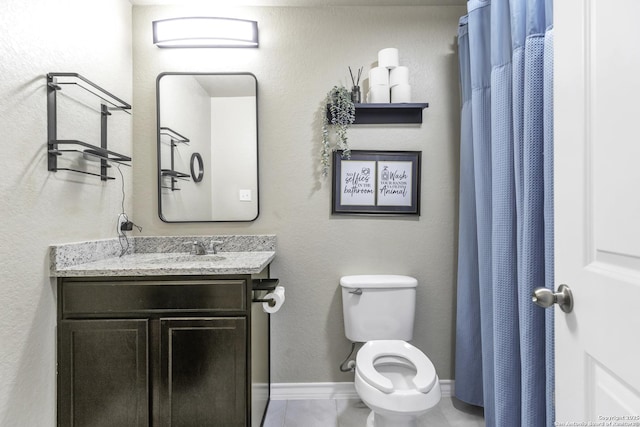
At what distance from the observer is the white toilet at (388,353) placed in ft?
4.77

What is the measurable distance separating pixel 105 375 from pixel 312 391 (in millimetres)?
1126

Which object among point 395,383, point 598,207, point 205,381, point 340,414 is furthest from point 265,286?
point 598,207

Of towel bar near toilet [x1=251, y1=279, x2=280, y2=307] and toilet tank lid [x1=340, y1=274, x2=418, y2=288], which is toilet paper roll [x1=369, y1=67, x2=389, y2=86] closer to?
toilet tank lid [x1=340, y1=274, x2=418, y2=288]

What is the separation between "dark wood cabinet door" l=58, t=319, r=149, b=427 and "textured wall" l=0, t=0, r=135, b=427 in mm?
58

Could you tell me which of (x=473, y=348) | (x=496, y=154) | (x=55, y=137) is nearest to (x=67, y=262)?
→ (x=55, y=137)

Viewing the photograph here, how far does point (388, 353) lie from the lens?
5.66 feet

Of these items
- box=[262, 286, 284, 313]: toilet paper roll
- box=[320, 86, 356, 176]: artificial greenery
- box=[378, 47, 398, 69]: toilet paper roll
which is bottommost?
box=[262, 286, 284, 313]: toilet paper roll

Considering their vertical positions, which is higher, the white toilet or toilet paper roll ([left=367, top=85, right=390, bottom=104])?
toilet paper roll ([left=367, top=85, right=390, bottom=104])

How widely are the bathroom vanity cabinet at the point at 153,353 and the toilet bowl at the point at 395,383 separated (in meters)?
0.51

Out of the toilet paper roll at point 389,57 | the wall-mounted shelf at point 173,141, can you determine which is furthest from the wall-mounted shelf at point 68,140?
the toilet paper roll at point 389,57

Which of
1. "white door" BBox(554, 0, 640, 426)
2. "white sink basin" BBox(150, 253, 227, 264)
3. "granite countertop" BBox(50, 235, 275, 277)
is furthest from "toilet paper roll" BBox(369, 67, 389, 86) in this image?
"white sink basin" BBox(150, 253, 227, 264)

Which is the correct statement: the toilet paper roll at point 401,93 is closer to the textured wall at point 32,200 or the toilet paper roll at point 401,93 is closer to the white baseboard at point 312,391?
the textured wall at point 32,200

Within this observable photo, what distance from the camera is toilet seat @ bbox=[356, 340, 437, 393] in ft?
4.86

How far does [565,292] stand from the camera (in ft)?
2.65
